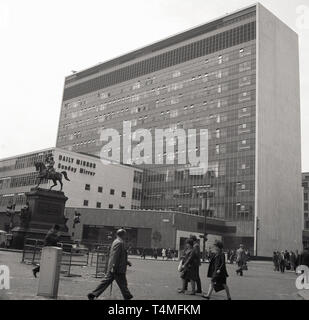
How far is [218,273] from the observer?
1200 cm

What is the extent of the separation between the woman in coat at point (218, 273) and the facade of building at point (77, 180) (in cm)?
6564

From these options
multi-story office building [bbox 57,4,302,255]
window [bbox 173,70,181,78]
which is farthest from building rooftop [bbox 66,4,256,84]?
window [bbox 173,70,181,78]

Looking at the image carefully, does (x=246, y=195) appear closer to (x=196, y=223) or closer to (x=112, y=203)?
(x=196, y=223)

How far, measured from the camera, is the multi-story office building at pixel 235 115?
80.7m

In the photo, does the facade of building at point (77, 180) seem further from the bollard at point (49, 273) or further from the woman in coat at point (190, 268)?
the bollard at point (49, 273)

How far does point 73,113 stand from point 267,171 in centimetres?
6121

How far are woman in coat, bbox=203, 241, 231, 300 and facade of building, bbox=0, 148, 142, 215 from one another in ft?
215

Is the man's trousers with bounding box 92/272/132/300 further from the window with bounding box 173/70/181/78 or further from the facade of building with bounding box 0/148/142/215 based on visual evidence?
the window with bounding box 173/70/181/78

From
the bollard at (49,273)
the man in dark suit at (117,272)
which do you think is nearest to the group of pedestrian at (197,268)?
the man in dark suit at (117,272)

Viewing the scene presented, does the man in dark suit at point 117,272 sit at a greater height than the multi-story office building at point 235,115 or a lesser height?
lesser

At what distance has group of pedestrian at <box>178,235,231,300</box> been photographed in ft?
39.4

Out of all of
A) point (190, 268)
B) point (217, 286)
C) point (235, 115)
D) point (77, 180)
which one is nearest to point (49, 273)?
point (217, 286)
